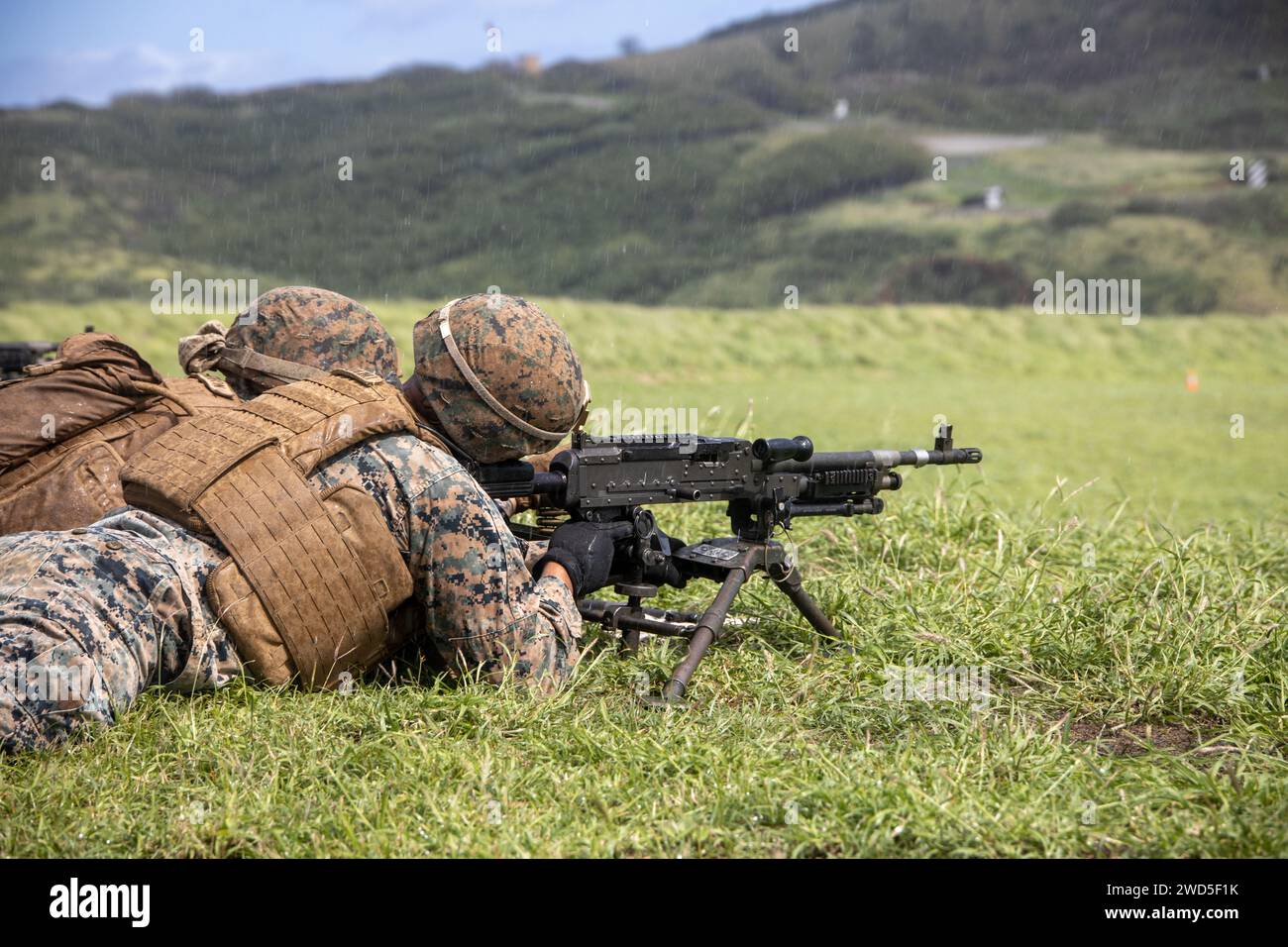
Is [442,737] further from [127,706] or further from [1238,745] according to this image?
[1238,745]

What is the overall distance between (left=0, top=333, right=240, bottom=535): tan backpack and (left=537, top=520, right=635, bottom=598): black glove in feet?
5.24

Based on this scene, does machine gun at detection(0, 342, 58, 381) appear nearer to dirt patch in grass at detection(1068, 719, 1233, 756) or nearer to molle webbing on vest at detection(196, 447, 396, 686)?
molle webbing on vest at detection(196, 447, 396, 686)

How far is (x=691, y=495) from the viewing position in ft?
16.7

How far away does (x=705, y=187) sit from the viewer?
4384 cm

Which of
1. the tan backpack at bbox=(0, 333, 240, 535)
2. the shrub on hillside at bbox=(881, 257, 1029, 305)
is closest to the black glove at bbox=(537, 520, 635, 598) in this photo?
the tan backpack at bbox=(0, 333, 240, 535)

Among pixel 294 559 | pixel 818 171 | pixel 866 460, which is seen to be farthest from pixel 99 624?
pixel 818 171

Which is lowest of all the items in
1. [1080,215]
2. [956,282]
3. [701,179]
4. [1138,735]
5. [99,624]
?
[1138,735]

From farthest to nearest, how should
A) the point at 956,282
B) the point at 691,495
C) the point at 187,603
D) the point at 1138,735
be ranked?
1. the point at 956,282
2. the point at 691,495
3. the point at 1138,735
4. the point at 187,603

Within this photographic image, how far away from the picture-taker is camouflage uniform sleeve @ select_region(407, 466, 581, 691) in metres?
4.34

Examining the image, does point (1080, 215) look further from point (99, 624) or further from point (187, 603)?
point (99, 624)

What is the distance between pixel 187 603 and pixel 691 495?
199cm

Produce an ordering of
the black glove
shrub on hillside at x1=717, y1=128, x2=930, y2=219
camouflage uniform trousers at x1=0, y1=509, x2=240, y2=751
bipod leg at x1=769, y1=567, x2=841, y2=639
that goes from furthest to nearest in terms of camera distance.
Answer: shrub on hillside at x1=717, y1=128, x2=930, y2=219 < bipod leg at x1=769, y1=567, x2=841, y2=639 < the black glove < camouflage uniform trousers at x1=0, y1=509, x2=240, y2=751
